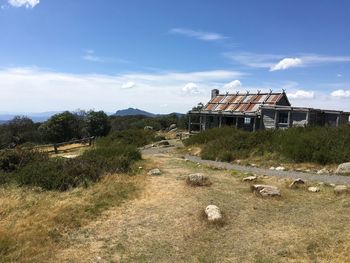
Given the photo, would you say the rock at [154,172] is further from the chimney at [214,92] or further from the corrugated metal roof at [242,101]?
the chimney at [214,92]

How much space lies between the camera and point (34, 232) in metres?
7.49

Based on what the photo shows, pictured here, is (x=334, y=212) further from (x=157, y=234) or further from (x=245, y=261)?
(x=157, y=234)

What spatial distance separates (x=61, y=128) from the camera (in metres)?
51.3

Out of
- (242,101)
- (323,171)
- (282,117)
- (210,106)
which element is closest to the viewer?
(323,171)

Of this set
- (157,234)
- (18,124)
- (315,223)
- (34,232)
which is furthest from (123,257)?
(18,124)

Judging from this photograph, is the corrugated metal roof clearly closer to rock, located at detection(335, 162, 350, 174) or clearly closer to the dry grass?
rock, located at detection(335, 162, 350, 174)

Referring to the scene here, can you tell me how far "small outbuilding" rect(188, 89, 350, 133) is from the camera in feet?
89.5

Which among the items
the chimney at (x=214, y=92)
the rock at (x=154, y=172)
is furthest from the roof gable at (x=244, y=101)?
the rock at (x=154, y=172)

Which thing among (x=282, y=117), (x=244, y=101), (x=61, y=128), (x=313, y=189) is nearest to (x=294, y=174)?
(x=313, y=189)

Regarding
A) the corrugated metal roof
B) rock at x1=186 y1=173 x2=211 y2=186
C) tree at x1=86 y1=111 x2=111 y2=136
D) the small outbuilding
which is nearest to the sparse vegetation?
rock at x1=186 y1=173 x2=211 y2=186

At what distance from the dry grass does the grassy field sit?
0.02 meters

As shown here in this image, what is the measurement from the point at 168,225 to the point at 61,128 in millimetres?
45714

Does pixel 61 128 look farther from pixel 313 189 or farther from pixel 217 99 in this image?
pixel 313 189

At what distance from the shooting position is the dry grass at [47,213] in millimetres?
6828
